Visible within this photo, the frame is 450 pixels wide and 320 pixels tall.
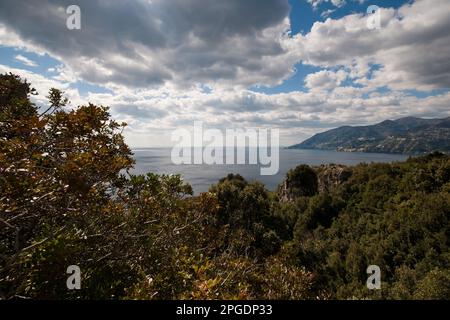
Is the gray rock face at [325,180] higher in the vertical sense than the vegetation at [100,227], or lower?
lower

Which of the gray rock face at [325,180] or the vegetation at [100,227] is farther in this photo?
the gray rock face at [325,180]

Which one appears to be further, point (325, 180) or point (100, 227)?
point (325, 180)

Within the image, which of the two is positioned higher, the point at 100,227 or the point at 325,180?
the point at 100,227

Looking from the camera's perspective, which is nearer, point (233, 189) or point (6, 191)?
point (6, 191)

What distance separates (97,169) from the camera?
21.2 ft

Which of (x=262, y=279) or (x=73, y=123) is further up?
(x=73, y=123)

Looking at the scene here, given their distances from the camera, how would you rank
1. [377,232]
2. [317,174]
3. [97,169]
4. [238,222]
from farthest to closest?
[317,174] < [377,232] < [238,222] < [97,169]

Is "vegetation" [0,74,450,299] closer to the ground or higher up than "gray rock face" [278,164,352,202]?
higher up

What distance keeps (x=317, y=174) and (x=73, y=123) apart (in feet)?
203

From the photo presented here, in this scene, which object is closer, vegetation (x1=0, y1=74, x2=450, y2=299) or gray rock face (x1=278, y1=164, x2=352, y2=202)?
vegetation (x1=0, y1=74, x2=450, y2=299)
